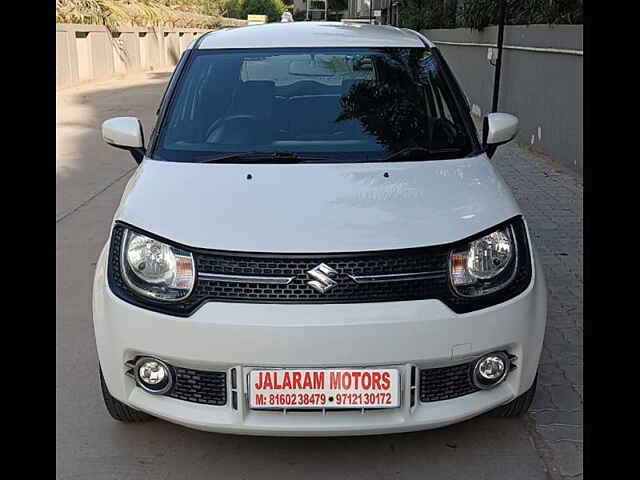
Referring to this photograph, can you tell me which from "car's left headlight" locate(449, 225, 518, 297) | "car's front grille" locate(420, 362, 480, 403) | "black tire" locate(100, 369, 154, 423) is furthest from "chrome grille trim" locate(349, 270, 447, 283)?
"black tire" locate(100, 369, 154, 423)

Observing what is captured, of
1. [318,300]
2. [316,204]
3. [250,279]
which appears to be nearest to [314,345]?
[318,300]

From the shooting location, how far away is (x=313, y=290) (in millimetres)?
2643

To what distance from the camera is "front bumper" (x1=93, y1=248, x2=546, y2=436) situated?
259 centimetres

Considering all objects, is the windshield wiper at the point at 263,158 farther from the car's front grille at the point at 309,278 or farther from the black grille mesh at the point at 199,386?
the black grille mesh at the point at 199,386

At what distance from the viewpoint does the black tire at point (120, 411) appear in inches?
123

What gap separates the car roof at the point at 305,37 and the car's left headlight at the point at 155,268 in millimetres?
1702

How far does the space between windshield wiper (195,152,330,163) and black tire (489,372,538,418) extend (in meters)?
1.36

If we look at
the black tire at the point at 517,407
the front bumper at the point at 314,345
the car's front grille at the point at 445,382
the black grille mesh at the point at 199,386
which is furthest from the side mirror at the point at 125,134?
the black tire at the point at 517,407

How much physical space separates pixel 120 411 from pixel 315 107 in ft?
5.92

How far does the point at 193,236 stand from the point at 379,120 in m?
1.37

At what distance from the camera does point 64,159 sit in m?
9.88

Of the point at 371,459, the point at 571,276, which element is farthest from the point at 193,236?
the point at 571,276

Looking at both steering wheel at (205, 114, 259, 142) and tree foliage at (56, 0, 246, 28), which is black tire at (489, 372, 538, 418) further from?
tree foliage at (56, 0, 246, 28)
